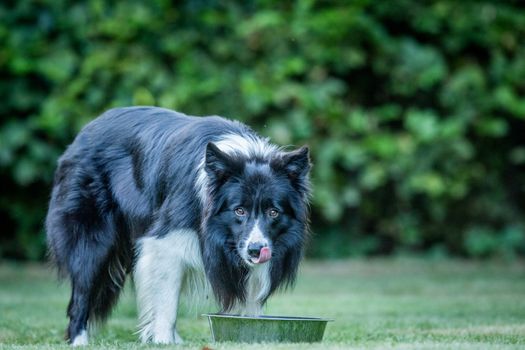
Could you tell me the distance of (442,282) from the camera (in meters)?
11.7

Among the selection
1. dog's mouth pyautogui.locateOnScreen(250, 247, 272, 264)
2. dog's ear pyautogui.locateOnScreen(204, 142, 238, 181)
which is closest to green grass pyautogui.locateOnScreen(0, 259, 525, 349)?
dog's mouth pyautogui.locateOnScreen(250, 247, 272, 264)

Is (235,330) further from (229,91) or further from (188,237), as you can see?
(229,91)

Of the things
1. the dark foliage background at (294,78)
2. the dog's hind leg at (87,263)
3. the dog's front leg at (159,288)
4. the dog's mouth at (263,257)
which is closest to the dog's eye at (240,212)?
the dog's mouth at (263,257)

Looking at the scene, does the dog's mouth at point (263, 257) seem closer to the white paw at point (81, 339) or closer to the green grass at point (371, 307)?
the green grass at point (371, 307)

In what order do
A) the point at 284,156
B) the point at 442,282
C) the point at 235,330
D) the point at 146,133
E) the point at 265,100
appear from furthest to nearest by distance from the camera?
the point at 265,100 < the point at 442,282 < the point at 146,133 < the point at 284,156 < the point at 235,330

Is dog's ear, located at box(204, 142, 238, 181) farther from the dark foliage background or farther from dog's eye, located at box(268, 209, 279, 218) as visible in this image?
the dark foliage background

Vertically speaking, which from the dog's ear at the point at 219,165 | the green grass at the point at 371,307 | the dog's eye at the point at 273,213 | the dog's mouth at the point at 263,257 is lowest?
the green grass at the point at 371,307

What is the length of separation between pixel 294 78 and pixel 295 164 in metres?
6.94

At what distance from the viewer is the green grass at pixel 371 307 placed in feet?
21.5

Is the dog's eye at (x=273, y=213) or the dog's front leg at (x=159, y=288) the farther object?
the dog's front leg at (x=159, y=288)

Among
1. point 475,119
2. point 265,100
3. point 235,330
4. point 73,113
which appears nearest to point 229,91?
point 265,100

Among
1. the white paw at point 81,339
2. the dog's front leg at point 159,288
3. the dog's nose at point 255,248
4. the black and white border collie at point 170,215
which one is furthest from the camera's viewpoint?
the white paw at point 81,339

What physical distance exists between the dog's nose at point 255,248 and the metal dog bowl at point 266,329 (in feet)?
1.41

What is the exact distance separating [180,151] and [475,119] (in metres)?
7.54
